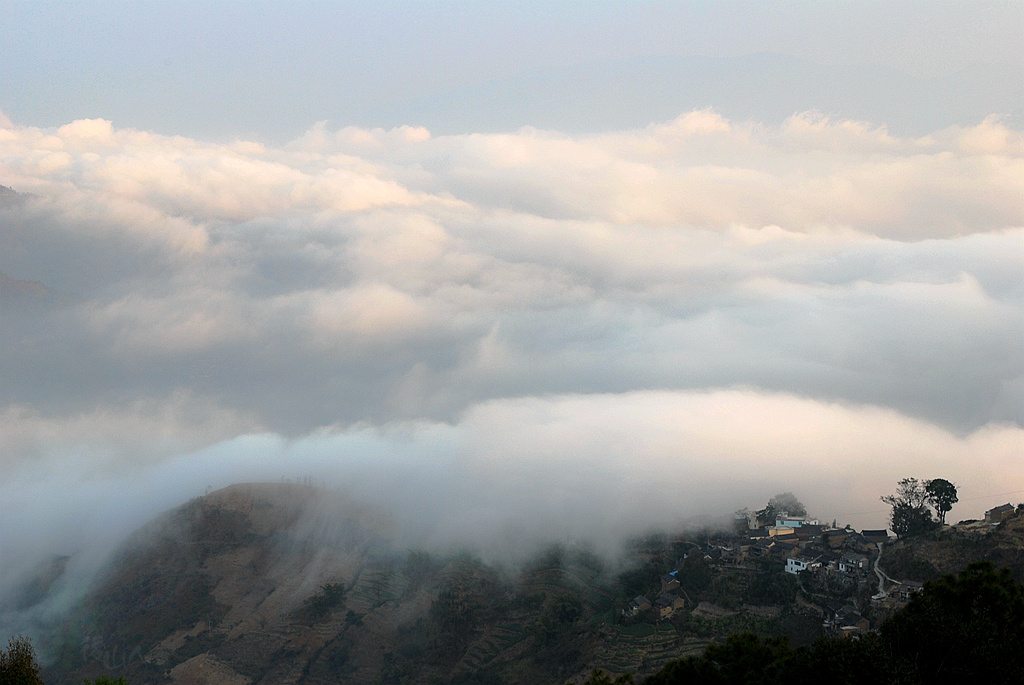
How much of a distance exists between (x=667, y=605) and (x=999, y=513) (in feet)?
123

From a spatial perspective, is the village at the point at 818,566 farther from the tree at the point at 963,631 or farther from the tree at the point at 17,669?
the tree at the point at 17,669

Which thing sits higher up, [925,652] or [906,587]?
[925,652]

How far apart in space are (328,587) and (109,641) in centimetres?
2807

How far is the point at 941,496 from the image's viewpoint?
8788cm

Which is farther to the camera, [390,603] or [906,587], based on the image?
[390,603]

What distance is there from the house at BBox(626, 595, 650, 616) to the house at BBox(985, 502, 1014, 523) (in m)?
36.7

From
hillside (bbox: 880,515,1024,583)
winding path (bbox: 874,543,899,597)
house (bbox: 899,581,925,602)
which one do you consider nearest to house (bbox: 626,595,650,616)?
winding path (bbox: 874,543,899,597)

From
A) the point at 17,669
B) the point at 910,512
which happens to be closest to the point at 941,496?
the point at 910,512

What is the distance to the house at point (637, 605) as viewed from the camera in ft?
268

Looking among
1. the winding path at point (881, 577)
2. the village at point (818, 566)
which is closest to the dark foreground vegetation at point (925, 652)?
the village at point (818, 566)

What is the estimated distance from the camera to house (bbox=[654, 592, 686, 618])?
80.1 meters

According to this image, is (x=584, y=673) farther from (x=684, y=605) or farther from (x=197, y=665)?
(x=197, y=665)

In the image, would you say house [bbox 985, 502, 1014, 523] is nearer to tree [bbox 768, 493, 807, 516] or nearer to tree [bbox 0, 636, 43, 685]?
tree [bbox 768, 493, 807, 516]

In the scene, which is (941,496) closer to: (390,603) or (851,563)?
(851,563)
